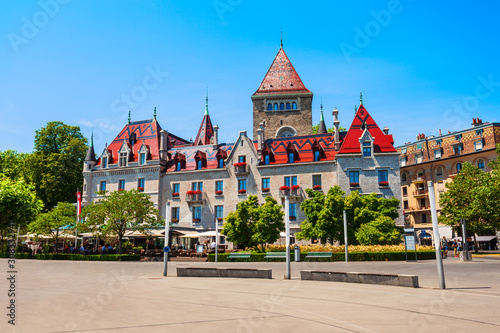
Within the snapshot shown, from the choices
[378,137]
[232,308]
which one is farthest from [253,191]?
[232,308]

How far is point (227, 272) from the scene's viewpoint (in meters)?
20.0

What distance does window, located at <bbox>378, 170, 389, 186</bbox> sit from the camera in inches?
1844

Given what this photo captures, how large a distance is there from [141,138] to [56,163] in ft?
49.6

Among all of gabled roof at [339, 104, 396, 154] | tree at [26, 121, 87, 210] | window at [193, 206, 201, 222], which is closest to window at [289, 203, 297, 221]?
gabled roof at [339, 104, 396, 154]

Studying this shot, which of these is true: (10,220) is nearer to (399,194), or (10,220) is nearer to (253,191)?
(253,191)

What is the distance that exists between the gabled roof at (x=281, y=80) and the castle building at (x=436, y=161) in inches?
758

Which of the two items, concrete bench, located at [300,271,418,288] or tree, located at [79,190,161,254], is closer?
concrete bench, located at [300,271,418,288]

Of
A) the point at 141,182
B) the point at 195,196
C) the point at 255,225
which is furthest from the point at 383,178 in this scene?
the point at 141,182

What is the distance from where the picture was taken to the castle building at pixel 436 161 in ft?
197

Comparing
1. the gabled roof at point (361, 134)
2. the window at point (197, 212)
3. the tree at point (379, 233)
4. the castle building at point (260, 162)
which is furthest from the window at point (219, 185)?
the tree at point (379, 233)

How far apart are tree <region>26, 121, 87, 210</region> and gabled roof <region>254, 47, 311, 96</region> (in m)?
32.7

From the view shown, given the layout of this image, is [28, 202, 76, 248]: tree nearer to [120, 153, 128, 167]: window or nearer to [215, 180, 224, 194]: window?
[120, 153, 128, 167]: window

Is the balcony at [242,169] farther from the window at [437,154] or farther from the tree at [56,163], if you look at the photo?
the window at [437,154]

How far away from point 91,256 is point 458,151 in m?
54.8
